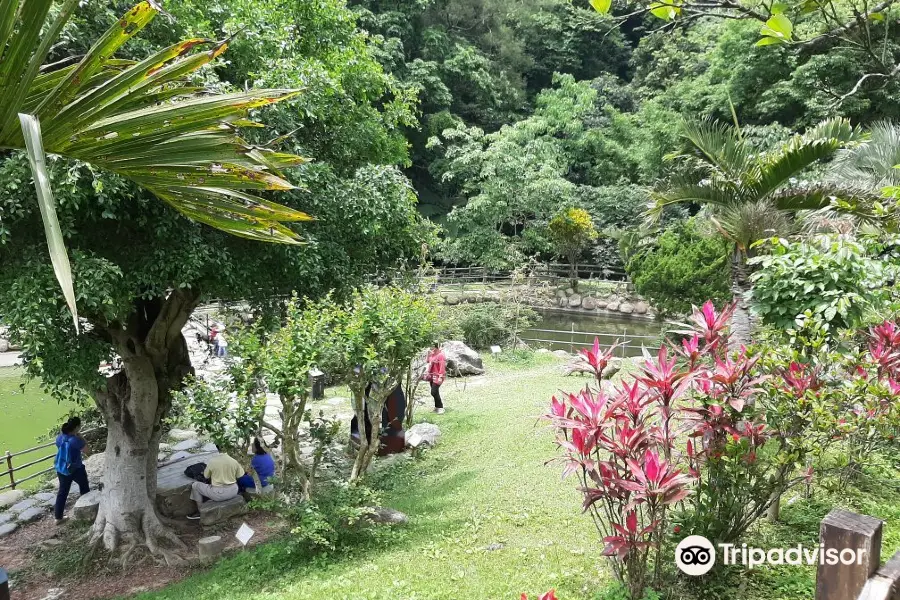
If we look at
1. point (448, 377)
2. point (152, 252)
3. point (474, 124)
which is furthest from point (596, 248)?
point (152, 252)

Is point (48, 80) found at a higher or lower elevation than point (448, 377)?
higher

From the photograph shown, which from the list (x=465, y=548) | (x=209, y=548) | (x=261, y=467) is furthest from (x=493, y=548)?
(x=261, y=467)

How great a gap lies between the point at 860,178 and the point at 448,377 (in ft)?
24.9

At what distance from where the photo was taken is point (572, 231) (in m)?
20.8

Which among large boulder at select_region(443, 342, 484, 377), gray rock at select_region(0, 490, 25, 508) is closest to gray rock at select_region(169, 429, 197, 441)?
gray rock at select_region(0, 490, 25, 508)

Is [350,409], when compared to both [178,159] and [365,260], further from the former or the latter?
[178,159]

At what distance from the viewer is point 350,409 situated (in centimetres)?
993

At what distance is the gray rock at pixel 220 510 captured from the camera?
20.6ft

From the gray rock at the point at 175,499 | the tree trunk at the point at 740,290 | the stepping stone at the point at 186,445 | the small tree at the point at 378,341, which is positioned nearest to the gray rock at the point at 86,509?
the gray rock at the point at 175,499

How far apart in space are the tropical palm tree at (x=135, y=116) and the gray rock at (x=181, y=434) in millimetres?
8475

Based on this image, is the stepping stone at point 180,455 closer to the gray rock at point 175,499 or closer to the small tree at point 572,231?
the gray rock at point 175,499

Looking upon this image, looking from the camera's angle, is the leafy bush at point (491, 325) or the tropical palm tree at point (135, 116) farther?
the leafy bush at point (491, 325)

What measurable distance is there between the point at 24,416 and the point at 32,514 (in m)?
5.11

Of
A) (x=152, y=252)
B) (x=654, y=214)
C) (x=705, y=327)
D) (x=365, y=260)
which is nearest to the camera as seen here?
(x=705, y=327)
